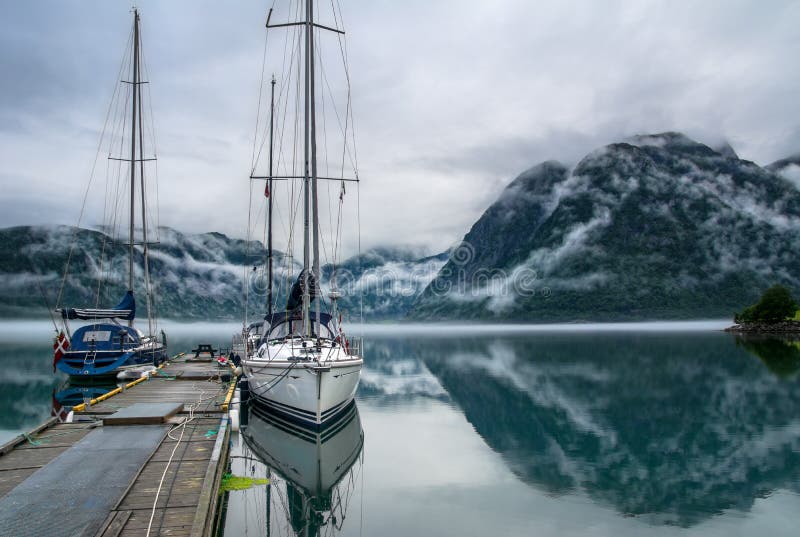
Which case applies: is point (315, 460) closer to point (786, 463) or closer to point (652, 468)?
point (652, 468)

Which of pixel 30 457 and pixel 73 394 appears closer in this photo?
pixel 30 457

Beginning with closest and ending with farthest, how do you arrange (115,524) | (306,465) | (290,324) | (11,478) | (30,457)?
(115,524) < (11,478) < (30,457) < (306,465) < (290,324)

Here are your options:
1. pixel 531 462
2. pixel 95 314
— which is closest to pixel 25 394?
pixel 95 314

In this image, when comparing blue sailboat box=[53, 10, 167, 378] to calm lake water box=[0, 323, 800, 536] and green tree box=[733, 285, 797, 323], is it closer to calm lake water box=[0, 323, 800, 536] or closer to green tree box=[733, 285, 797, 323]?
calm lake water box=[0, 323, 800, 536]

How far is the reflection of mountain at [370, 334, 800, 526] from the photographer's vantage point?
1877cm

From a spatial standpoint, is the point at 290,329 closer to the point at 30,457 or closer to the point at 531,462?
the point at 531,462

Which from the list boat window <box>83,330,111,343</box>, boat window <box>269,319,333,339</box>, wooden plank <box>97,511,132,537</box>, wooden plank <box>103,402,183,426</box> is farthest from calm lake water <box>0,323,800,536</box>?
boat window <box>269,319,333,339</box>

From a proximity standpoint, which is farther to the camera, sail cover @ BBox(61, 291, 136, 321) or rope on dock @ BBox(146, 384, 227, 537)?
sail cover @ BBox(61, 291, 136, 321)

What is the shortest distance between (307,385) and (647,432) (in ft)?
51.9

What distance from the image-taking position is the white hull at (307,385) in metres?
24.0

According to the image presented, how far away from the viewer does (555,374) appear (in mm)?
53969

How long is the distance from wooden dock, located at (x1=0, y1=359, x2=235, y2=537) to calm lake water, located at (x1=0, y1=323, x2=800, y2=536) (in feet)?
6.15

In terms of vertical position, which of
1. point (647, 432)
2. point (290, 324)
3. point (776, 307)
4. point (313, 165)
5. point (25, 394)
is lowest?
point (25, 394)

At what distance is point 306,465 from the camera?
21.7 meters
